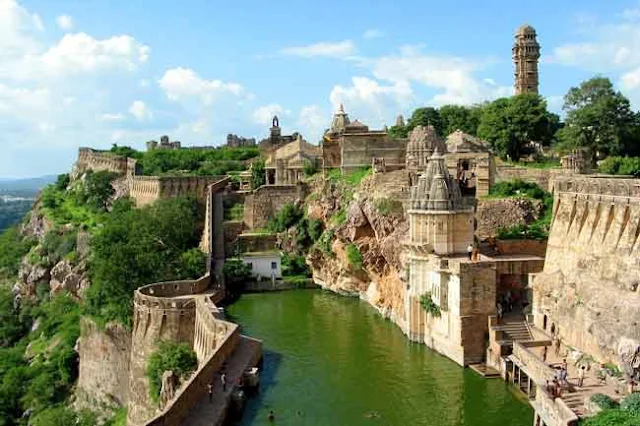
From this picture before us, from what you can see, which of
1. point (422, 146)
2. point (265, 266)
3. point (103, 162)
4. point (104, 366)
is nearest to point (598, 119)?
point (422, 146)

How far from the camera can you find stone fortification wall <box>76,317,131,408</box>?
132ft

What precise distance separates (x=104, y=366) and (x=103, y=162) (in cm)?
4882

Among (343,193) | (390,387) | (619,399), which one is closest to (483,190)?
(343,193)

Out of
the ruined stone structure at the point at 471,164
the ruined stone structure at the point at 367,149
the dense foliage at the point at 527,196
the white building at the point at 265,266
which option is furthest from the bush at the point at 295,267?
the dense foliage at the point at 527,196

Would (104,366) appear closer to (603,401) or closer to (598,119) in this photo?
(603,401)

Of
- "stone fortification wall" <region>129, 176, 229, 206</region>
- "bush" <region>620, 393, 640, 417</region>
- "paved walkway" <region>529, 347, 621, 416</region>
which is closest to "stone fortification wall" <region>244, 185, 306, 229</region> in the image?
→ "stone fortification wall" <region>129, 176, 229, 206</region>

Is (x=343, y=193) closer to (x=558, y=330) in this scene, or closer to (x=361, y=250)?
(x=361, y=250)

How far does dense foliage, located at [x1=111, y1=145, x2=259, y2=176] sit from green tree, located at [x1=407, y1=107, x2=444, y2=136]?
19.2m

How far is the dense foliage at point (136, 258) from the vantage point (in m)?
41.7

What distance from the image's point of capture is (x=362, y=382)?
29.4m

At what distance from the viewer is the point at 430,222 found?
34.2 meters

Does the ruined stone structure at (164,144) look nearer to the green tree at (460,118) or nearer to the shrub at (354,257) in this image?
the green tree at (460,118)

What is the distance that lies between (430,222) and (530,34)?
4197cm

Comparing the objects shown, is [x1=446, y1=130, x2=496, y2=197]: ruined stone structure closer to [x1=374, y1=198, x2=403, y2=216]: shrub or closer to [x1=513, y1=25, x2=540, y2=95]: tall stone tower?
[x1=374, y1=198, x2=403, y2=216]: shrub
